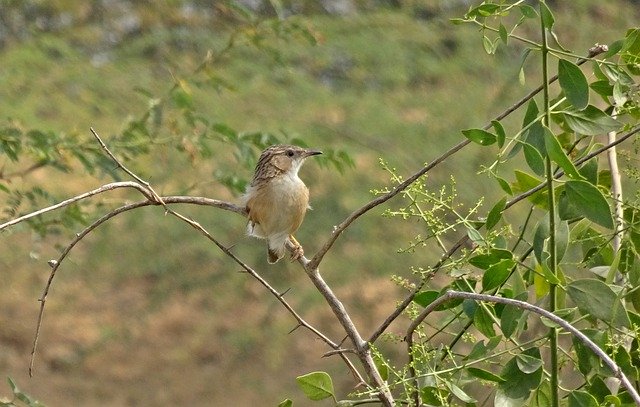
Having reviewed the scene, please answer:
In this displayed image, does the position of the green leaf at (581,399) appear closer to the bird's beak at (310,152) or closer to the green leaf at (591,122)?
the green leaf at (591,122)

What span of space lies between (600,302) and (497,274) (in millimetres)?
156

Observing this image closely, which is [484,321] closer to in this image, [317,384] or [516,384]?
[516,384]

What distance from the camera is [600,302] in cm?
161

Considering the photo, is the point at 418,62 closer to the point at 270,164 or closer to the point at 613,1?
the point at 613,1

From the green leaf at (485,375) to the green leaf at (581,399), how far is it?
10 cm

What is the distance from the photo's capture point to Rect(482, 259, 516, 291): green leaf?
167 cm

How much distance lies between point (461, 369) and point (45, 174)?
7142 millimetres

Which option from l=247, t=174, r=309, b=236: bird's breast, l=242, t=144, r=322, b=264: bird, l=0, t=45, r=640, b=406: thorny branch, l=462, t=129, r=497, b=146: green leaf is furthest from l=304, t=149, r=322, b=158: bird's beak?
l=462, t=129, r=497, b=146: green leaf

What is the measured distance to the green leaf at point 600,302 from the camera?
160 cm

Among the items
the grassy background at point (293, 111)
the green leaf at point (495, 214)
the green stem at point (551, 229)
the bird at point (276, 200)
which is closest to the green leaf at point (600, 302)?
the green stem at point (551, 229)

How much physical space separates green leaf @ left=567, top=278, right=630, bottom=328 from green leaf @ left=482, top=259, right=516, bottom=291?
0.10m

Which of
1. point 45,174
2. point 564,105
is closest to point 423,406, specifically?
point 564,105

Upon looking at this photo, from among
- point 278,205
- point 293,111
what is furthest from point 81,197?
point 293,111

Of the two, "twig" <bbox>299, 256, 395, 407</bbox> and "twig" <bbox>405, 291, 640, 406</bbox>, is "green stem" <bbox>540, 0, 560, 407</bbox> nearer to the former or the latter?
"twig" <bbox>405, 291, 640, 406</bbox>
